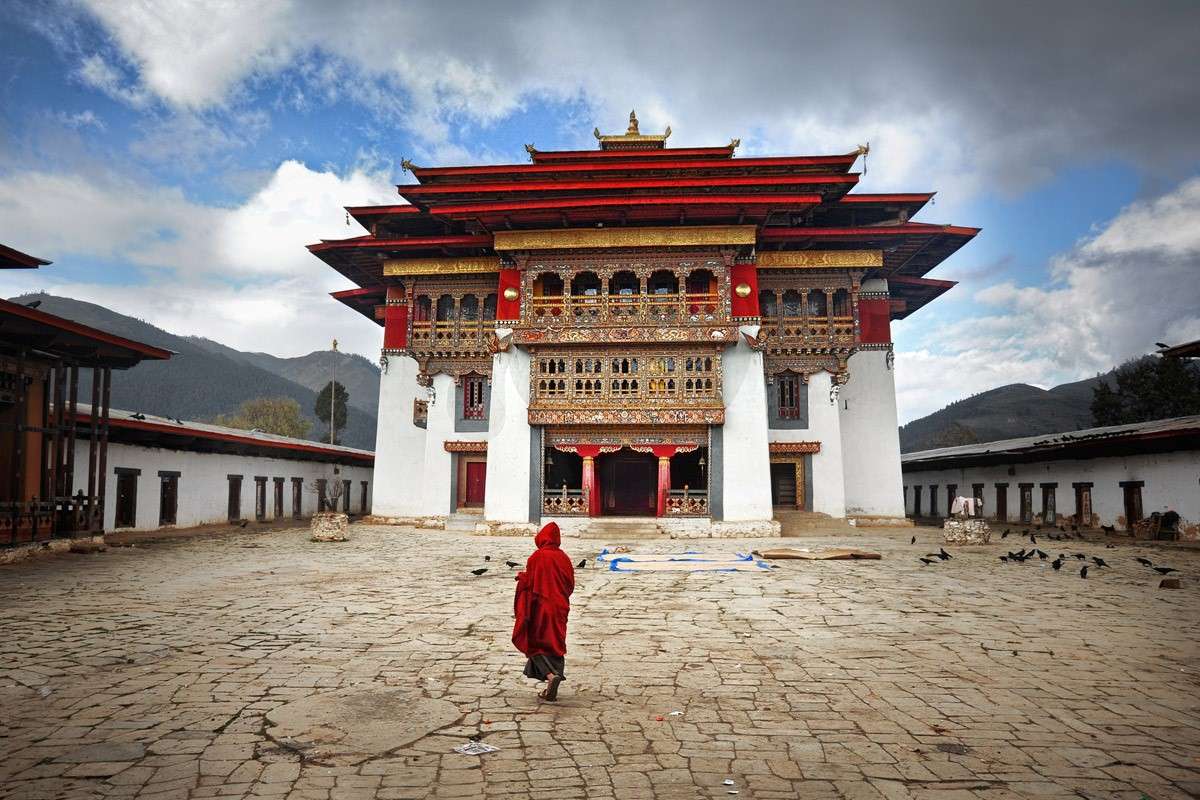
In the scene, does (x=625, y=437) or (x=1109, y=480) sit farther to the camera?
(x=625, y=437)

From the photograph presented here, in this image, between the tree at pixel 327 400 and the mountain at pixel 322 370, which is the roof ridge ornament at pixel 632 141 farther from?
the mountain at pixel 322 370

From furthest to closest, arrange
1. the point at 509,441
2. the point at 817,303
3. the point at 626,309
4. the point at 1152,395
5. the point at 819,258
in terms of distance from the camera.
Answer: the point at 1152,395
the point at 817,303
the point at 819,258
the point at 626,309
the point at 509,441

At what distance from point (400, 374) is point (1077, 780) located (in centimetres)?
2508

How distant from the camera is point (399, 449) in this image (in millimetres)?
26656

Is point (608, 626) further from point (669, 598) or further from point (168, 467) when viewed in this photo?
point (168, 467)

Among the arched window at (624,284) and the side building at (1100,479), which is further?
the arched window at (624,284)

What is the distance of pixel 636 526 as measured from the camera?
71.3ft

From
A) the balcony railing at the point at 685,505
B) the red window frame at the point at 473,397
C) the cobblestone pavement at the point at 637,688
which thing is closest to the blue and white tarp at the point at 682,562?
the cobblestone pavement at the point at 637,688

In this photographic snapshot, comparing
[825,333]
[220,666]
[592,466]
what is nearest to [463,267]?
[592,466]

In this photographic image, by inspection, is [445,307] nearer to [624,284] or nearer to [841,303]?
[624,284]

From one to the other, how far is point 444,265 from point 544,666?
21.8 meters

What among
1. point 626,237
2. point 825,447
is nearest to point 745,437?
point 825,447

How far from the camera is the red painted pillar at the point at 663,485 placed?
22.3 m

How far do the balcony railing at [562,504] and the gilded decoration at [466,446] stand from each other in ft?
11.8
